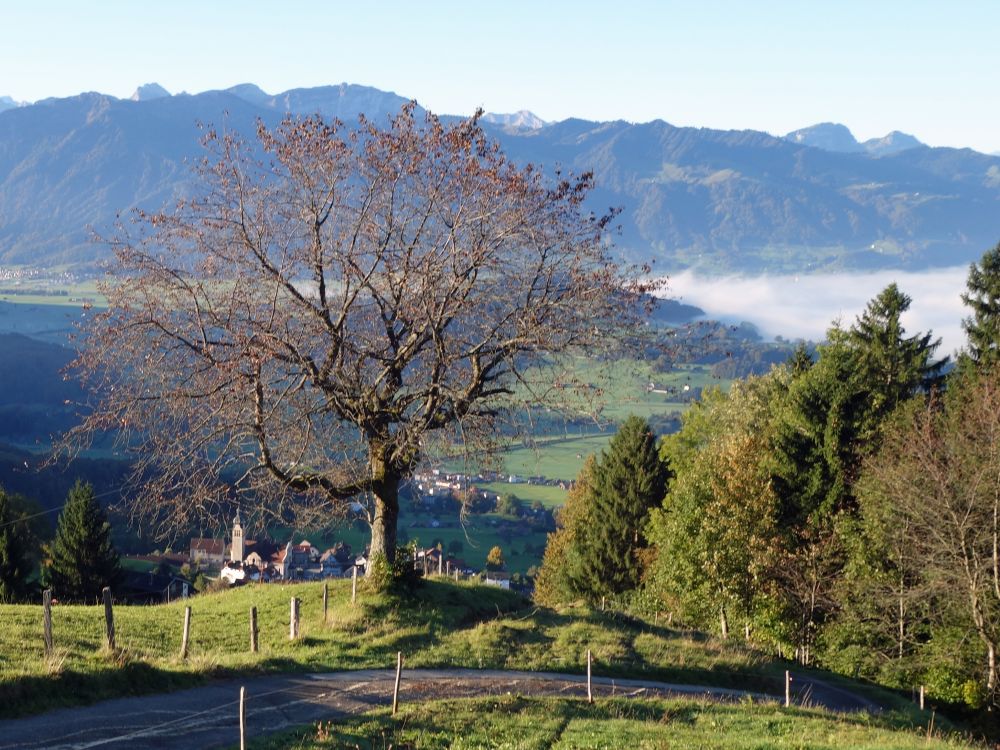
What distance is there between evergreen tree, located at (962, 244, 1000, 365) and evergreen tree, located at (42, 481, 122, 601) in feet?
143

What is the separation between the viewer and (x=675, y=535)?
1699 inches

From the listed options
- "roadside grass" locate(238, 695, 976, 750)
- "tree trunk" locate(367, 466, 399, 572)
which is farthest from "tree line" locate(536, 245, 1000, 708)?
"tree trunk" locate(367, 466, 399, 572)

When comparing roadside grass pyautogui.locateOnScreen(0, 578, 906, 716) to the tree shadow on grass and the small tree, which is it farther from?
the small tree

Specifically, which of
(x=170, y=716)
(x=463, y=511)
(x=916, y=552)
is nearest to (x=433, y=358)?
(x=463, y=511)

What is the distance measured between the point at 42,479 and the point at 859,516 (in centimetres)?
12042

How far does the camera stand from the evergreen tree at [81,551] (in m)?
53.4

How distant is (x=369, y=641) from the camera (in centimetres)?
2433

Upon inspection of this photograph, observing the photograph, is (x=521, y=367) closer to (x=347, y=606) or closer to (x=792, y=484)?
(x=347, y=606)

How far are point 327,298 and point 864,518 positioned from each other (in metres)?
22.9

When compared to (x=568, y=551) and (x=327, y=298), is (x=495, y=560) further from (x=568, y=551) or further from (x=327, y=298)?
(x=327, y=298)

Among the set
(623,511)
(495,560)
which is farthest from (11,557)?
(495,560)

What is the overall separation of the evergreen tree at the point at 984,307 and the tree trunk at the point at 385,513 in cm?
2681

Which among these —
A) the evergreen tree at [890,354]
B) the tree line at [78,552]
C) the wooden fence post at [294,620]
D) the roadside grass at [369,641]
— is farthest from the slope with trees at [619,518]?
the wooden fence post at [294,620]

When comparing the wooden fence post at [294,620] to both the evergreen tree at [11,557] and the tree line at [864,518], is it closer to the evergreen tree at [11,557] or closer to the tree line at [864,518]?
the tree line at [864,518]
